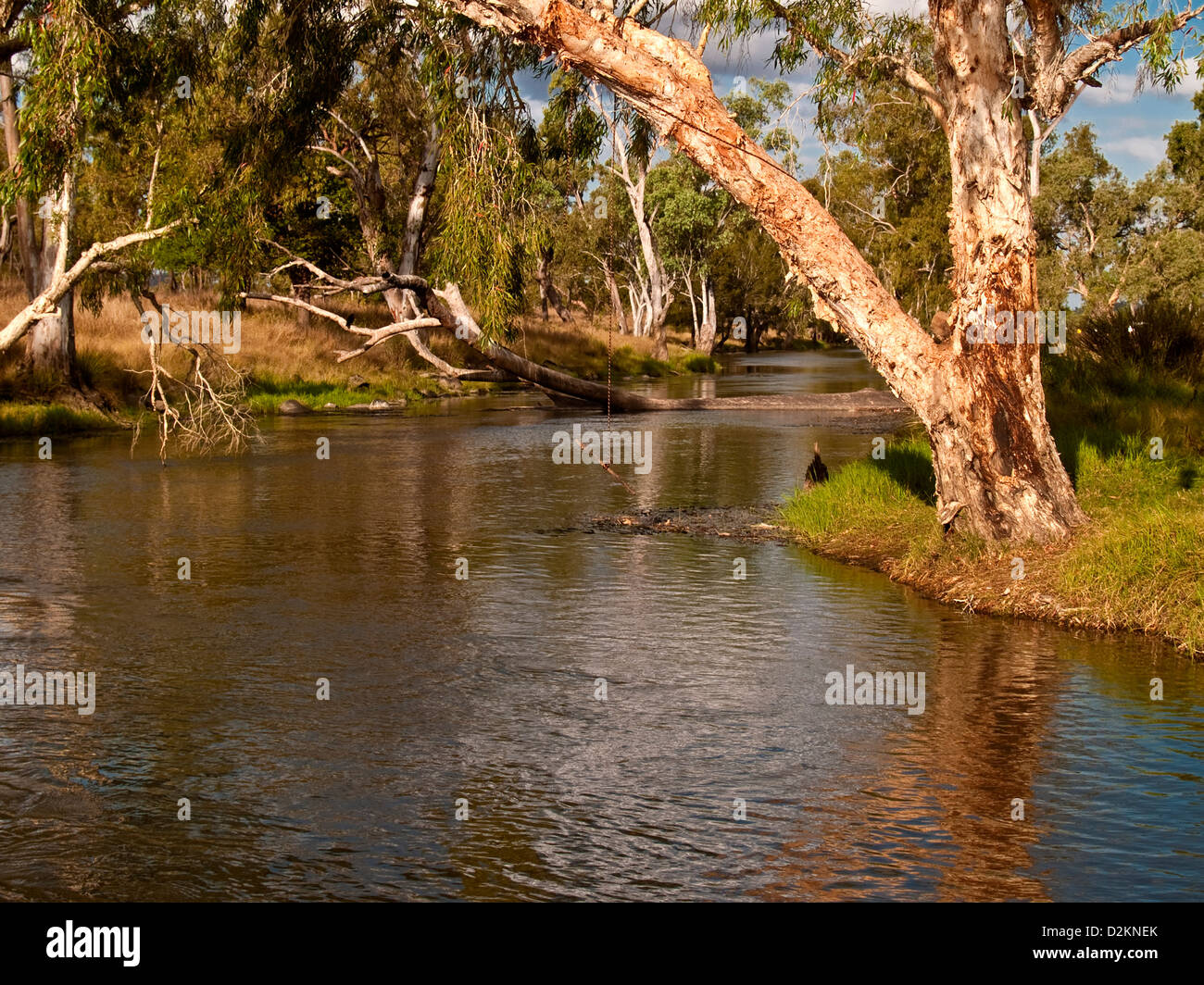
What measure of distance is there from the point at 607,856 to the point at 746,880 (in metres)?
0.72

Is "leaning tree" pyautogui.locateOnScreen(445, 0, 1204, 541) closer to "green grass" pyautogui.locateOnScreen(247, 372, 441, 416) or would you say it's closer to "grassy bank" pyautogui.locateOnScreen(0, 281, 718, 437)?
"grassy bank" pyautogui.locateOnScreen(0, 281, 718, 437)

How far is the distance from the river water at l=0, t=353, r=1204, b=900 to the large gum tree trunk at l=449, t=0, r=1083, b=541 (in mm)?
1422

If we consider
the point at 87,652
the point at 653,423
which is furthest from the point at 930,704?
the point at 653,423

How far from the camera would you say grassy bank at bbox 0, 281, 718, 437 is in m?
29.0

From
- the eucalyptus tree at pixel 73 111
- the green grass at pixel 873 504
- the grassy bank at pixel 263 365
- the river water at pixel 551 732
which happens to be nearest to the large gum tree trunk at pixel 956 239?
the river water at pixel 551 732

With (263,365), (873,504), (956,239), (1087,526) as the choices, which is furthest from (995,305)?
(263,365)

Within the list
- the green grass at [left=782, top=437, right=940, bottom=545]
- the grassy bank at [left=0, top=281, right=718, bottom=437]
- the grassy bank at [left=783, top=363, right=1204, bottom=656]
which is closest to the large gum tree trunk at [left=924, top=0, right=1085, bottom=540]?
the grassy bank at [left=783, top=363, right=1204, bottom=656]

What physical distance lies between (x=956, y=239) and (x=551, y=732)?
695cm

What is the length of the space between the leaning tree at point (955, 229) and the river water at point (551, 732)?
1.53 m

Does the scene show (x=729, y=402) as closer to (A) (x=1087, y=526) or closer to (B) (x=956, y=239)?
(B) (x=956, y=239)

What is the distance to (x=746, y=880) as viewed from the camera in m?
6.12

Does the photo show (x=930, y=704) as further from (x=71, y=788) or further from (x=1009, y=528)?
(x=71, y=788)

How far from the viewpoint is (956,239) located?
41.6 ft
